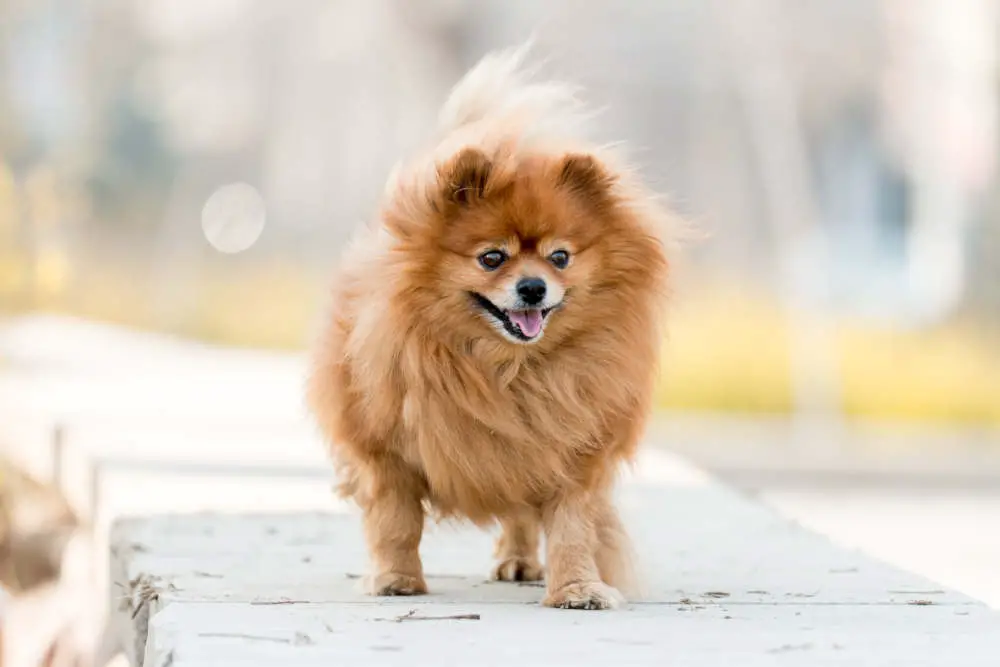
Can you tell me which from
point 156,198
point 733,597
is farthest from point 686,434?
point 156,198

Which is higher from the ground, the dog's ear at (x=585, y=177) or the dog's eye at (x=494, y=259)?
the dog's ear at (x=585, y=177)

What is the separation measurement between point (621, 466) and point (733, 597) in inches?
16.1

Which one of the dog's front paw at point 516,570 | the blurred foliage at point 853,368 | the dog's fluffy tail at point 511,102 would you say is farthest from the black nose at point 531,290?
the blurred foliage at point 853,368

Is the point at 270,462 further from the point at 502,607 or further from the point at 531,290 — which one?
the point at 531,290

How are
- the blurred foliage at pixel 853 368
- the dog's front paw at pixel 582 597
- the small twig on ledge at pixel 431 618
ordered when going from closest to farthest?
1. the small twig on ledge at pixel 431 618
2. the dog's front paw at pixel 582 597
3. the blurred foliage at pixel 853 368

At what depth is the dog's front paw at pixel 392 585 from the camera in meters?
3.69

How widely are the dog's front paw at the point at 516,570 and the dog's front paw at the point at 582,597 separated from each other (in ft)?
1.67

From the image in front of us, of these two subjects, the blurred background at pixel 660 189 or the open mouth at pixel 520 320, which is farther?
the blurred background at pixel 660 189

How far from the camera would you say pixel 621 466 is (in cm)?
381

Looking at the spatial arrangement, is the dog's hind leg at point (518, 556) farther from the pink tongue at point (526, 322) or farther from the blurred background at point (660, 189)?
the blurred background at point (660, 189)

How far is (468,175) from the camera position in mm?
3445

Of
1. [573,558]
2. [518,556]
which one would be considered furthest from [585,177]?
[518,556]

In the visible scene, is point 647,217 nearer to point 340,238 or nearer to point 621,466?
point 621,466

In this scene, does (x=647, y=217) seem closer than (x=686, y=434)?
Yes
